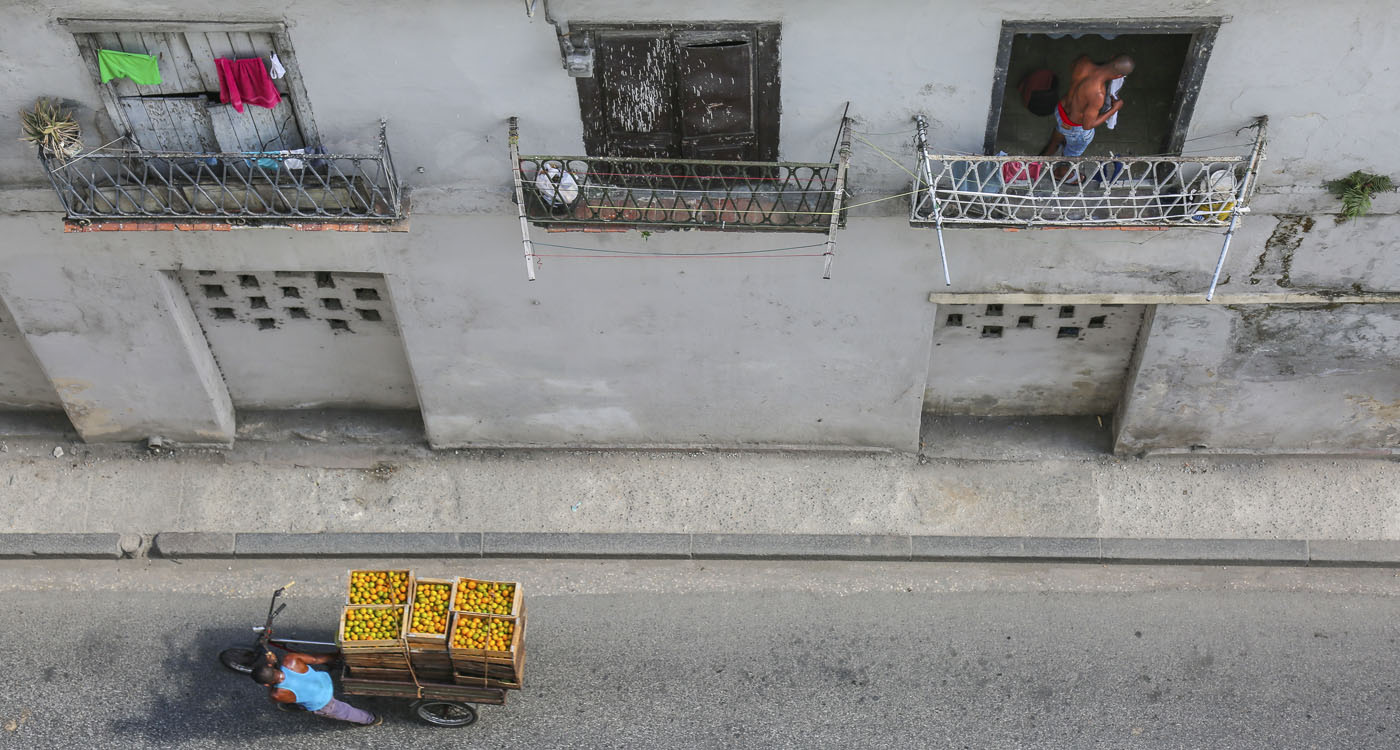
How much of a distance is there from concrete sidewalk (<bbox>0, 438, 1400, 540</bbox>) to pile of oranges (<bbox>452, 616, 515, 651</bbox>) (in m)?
2.04

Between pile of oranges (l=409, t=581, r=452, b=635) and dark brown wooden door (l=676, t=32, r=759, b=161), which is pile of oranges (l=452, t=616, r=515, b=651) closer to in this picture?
pile of oranges (l=409, t=581, r=452, b=635)

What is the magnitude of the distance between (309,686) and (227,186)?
13.8ft

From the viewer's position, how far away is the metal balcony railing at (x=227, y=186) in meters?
8.88

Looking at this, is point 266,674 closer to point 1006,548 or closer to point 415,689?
point 415,689

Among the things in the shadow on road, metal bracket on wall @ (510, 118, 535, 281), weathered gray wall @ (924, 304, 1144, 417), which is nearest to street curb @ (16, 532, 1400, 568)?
the shadow on road

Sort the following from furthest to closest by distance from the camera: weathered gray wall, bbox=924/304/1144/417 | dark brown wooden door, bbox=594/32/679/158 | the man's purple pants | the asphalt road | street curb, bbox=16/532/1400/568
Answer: street curb, bbox=16/532/1400/568, weathered gray wall, bbox=924/304/1144/417, the asphalt road, the man's purple pants, dark brown wooden door, bbox=594/32/679/158

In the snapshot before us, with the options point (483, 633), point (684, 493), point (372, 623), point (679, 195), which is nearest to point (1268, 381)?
point (684, 493)

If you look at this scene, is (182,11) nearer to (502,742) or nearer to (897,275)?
(897,275)

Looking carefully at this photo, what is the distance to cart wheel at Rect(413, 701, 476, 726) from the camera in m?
10.6

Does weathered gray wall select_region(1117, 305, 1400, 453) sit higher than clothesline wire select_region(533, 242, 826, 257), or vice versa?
clothesline wire select_region(533, 242, 826, 257)

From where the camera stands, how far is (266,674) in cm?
951

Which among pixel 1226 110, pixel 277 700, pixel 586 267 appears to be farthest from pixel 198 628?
pixel 1226 110

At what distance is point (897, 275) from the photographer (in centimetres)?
1033

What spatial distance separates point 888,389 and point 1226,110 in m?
4.21
